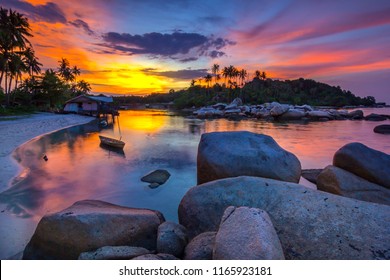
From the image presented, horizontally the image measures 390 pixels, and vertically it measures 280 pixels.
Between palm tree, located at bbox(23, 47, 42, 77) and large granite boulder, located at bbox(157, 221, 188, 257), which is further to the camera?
palm tree, located at bbox(23, 47, 42, 77)

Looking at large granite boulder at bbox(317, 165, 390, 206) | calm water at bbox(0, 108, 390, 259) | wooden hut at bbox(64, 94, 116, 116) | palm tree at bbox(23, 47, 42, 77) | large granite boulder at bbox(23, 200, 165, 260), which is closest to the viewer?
large granite boulder at bbox(23, 200, 165, 260)

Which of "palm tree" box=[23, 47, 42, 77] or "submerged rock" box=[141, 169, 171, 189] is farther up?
"palm tree" box=[23, 47, 42, 77]

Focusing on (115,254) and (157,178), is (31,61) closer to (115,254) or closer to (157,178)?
(157,178)

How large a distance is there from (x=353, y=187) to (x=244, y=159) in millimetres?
2501

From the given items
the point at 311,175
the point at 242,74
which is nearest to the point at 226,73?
the point at 242,74

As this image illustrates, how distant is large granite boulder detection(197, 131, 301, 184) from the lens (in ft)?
17.1

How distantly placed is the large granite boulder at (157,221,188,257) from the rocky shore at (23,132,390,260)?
0.5 inches

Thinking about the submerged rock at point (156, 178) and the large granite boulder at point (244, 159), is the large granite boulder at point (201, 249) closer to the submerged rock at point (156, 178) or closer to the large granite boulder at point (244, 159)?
the large granite boulder at point (244, 159)

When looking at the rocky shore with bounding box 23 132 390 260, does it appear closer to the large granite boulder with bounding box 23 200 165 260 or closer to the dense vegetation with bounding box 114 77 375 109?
the large granite boulder with bounding box 23 200 165 260

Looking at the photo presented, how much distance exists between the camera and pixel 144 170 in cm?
1023

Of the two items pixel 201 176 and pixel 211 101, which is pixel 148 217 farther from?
pixel 211 101

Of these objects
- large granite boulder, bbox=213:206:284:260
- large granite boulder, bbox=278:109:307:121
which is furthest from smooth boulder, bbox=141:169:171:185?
large granite boulder, bbox=278:109:307:121

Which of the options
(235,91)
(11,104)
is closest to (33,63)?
(11,104)

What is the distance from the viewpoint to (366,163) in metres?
5.86
